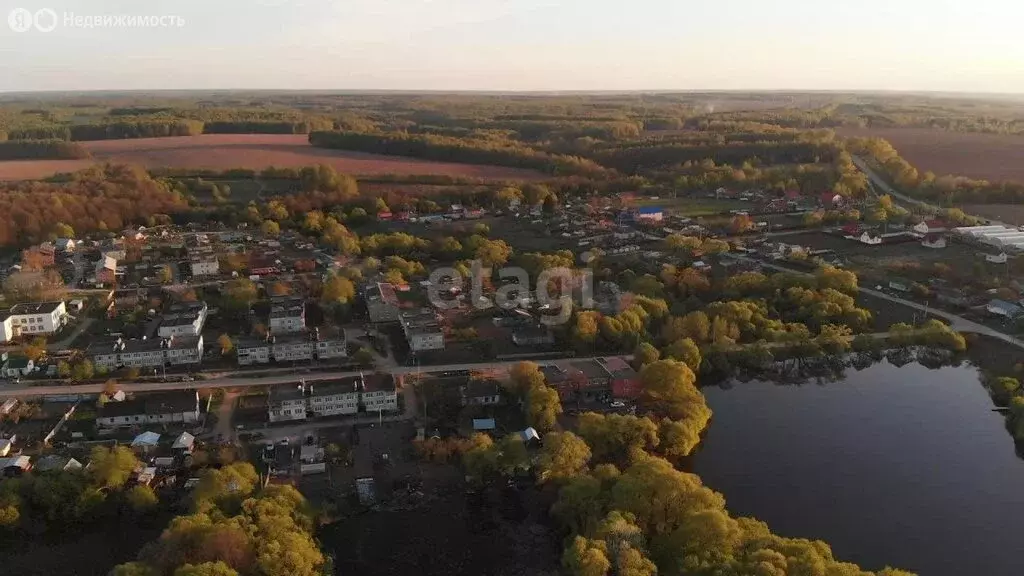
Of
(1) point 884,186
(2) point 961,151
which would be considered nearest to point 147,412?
(1) point 884,186

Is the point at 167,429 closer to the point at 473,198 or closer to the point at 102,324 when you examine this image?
the point at 102,324

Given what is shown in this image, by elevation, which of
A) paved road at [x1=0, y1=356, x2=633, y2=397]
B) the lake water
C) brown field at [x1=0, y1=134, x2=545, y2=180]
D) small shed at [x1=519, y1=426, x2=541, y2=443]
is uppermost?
brown field at [x1=0, y1=134, x2=545, y2=180]

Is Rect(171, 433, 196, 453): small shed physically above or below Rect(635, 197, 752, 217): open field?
above

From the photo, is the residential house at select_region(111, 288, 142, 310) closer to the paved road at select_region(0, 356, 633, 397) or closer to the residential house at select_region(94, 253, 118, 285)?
the residential house at select_region(94, 253, 118, 285)

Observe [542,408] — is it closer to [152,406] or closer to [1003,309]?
[152,406]

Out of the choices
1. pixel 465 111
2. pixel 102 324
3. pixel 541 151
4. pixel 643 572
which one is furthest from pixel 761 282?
pixel 465 111

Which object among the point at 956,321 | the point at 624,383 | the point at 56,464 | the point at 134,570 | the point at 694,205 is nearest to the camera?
the point at 134,570

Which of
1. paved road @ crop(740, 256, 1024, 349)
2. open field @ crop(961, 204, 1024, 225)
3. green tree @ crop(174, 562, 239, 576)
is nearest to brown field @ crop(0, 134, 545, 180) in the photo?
open field @ crop(961, 204, 1024, 225)
